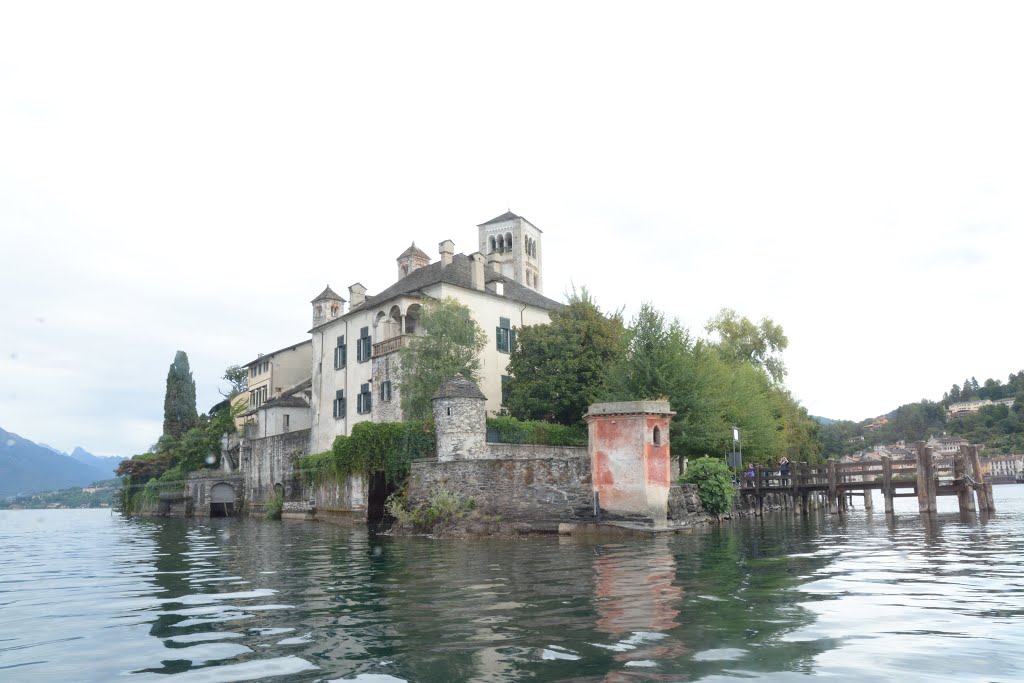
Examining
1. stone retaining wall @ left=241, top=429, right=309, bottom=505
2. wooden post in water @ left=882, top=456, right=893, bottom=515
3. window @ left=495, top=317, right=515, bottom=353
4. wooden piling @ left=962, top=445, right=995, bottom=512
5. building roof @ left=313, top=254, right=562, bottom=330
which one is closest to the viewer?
wooden piling @ left=962, top=445, right=995, bottom=512

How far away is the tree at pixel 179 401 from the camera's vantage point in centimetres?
8025

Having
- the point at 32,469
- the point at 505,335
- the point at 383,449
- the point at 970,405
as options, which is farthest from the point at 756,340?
the point at 32,469

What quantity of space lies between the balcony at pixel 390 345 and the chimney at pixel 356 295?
6961 millimetres

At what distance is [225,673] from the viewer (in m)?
7.70

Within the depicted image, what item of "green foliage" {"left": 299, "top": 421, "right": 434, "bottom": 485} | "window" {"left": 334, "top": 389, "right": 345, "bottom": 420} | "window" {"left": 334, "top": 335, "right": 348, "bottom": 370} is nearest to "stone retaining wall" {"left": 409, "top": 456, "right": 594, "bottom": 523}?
"green foliage" {"left": 299, "top": 421, "right": 434, "bottom": 485}

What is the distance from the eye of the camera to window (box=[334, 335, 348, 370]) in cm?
5125

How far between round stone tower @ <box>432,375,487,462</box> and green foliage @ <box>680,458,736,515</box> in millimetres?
8798

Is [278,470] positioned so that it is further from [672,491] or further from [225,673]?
[225,673]

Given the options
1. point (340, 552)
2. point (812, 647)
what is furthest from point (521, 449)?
point (812, 647)

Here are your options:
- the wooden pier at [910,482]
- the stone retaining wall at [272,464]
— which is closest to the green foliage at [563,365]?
the wooden pier at [910,482]

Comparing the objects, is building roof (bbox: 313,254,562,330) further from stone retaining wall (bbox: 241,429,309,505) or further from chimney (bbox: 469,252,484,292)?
stone retaining wall (bbox: 241,429,309,505)

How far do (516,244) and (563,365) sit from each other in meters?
37.3

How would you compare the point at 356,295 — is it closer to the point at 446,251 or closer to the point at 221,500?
the point at 446,251

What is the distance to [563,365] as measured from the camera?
42.4 metres
